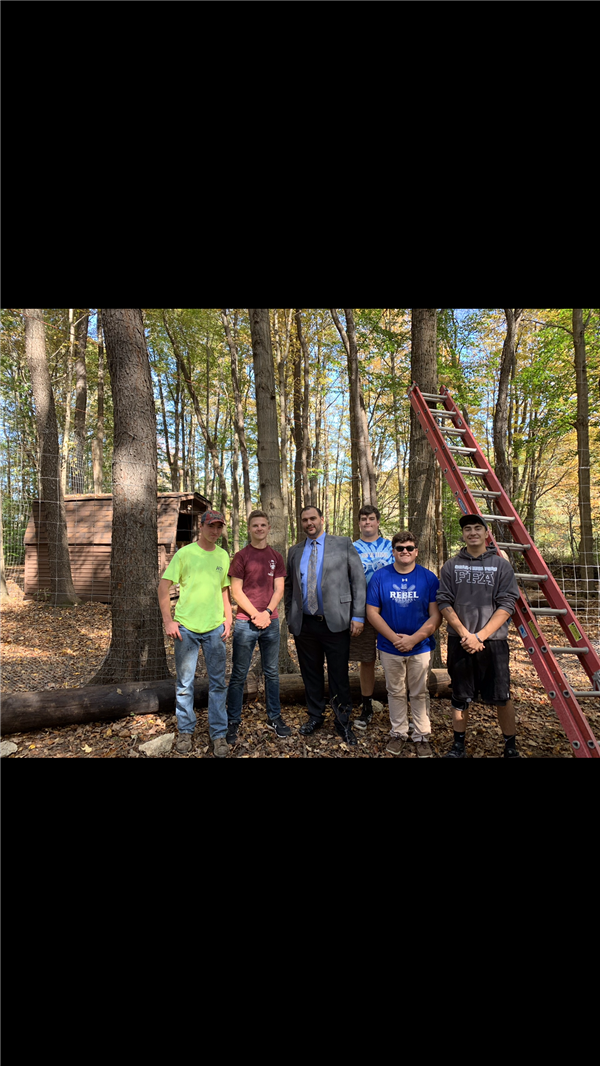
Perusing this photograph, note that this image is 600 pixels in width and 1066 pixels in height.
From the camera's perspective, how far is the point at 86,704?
372 cm

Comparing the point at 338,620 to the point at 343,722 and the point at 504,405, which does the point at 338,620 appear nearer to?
the point at 343,722

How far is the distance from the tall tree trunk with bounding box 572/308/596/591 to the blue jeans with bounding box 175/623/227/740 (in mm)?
5216

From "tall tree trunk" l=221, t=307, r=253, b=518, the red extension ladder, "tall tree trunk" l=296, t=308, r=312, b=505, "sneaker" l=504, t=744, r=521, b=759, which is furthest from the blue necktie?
"tall tree trunk" l=221, t=307, r=253, b=518

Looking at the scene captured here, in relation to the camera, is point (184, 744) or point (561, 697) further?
point (184, 744)

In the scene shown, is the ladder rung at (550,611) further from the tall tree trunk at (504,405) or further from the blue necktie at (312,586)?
the tall tree trunk at (504,405)

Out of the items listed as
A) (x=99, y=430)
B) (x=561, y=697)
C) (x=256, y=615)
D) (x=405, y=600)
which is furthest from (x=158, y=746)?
(x=99, y=430)

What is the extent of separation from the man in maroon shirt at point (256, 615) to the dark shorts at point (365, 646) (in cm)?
73

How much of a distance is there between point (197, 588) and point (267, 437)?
6.78ft

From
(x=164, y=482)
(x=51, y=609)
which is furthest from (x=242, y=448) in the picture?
(x=164, y=482)

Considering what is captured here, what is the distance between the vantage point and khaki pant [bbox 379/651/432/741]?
3326 millimetres

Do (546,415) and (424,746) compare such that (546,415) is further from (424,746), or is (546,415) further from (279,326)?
(424,746)

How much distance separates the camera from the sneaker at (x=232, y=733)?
11.4 feet

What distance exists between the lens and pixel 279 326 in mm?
12156
